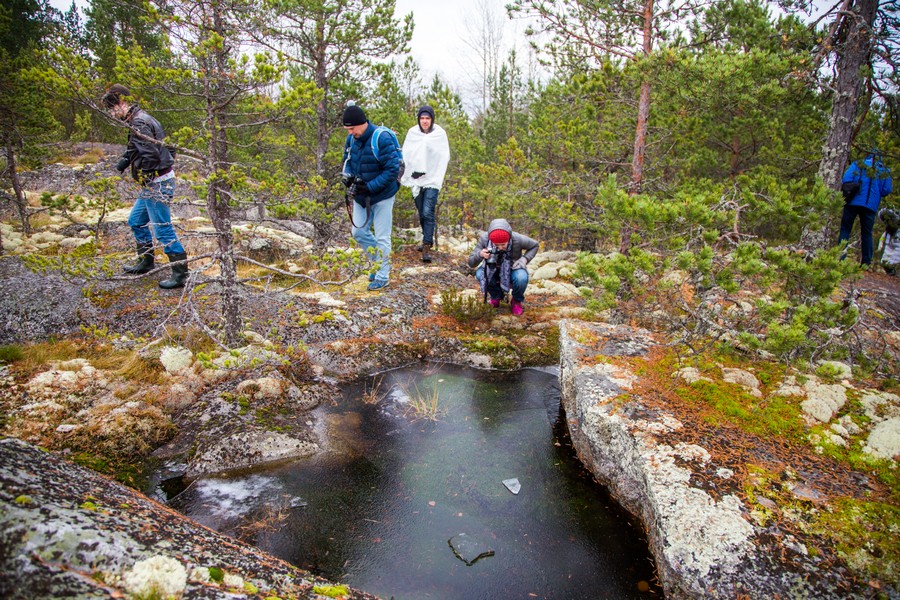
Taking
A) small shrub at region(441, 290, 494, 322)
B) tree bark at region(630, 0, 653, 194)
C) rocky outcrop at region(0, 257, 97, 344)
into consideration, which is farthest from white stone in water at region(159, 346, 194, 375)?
tree bark at region(630, 0, 653, 194)

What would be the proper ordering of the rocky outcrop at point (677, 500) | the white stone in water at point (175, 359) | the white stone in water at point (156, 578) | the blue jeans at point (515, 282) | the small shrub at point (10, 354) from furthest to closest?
the blue jeans at point (515, 282)
the white stone in water at point (175, 359)
the small shrub at point (10, 354)
the rocky outcrop at point (677, 500)
the white stone in water at point (156, 578)

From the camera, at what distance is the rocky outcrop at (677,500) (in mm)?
2299

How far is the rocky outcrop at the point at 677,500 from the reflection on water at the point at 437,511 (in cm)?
27

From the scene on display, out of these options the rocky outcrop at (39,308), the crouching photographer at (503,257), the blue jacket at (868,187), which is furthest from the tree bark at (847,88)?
the rocky outcrop at (39,308)

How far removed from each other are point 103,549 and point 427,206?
7259 millimetres

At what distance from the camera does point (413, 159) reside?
7.96 m

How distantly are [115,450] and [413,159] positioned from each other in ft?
20.2

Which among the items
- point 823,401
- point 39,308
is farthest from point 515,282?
point 39,308

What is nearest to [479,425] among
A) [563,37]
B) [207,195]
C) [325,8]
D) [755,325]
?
[755,325]

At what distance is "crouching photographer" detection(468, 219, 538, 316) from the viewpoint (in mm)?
6328

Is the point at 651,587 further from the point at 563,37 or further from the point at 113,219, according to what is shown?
the point at 113,219

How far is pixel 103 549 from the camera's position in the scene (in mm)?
1704

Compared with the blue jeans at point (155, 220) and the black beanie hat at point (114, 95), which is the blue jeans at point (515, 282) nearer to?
the blue jeans at point (155, 220)

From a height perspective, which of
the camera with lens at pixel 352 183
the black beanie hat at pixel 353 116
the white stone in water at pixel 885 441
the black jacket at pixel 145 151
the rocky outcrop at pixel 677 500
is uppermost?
the black beanie hat at pixel 353 116
